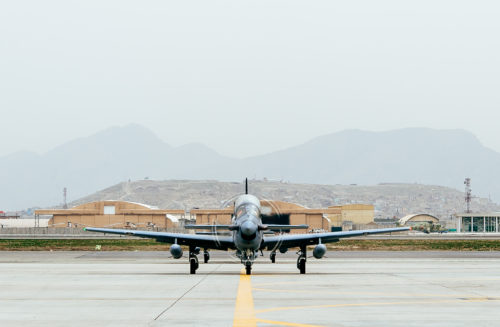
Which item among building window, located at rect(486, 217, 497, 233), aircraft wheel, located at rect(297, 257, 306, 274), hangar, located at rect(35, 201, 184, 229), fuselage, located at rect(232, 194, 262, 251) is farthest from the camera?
hangar, located at rect(35, 201, 184, 229)

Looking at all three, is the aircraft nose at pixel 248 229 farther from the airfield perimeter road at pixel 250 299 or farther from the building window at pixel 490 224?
the building window at pixel 490 224

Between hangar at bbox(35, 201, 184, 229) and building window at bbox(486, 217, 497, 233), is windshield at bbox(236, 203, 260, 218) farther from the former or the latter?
building window at bbox(486, 217, 497, 233)

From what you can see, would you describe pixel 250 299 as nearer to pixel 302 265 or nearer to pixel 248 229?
pixel 248 229

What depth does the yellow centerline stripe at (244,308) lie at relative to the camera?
17.1 meters

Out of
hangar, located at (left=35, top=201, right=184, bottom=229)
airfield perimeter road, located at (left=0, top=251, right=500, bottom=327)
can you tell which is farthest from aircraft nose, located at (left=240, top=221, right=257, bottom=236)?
→ hangar, located at (left=35, top=201, right=184, bottom=229)

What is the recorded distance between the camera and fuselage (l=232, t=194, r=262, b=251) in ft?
112

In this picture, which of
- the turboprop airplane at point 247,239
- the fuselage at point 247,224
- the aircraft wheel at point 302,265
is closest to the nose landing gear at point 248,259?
the turboprop airplane at point 247,239

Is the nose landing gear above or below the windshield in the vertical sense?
below

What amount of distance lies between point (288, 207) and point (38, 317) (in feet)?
521

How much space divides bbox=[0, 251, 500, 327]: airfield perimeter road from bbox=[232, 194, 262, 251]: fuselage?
156 cm

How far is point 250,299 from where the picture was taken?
22.8 meters

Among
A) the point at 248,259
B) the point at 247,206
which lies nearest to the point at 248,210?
the point at 247,206

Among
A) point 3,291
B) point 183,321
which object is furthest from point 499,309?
point 3,291

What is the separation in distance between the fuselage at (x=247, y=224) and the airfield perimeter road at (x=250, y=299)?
5.12ft
